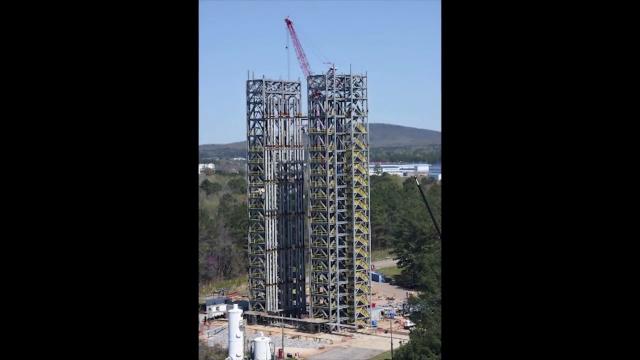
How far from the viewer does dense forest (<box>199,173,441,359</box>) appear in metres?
22.8

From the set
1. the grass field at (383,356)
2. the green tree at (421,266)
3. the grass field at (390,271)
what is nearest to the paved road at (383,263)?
the grass field at (390,271)

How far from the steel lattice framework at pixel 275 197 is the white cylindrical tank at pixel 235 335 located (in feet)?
10.9

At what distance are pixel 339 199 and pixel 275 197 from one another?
1680mm

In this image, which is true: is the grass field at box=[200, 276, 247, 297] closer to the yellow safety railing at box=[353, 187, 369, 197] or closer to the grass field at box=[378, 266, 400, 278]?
the grass field at box=[378, 266, 400, 278]

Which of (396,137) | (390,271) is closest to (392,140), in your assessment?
(396,137)

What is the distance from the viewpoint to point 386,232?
2995 cm

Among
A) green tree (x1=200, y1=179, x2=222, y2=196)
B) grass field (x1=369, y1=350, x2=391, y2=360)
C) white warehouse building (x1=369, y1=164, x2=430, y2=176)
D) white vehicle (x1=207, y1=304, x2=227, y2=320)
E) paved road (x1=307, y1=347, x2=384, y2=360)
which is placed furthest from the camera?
white warehouse building (x1=369, y1=164, x2=430, y2=176)

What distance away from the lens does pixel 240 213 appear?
28953 mm

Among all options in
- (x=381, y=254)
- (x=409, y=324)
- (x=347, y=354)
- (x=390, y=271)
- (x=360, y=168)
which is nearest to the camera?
(x=347, y=354)

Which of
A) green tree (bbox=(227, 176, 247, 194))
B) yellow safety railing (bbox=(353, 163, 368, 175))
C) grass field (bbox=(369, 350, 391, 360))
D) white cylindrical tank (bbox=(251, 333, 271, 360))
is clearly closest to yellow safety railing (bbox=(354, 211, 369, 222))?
yellow safety railing (bbox=(353, 163, 368, 175))

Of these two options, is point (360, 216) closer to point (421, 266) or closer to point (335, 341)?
point (335, 341)

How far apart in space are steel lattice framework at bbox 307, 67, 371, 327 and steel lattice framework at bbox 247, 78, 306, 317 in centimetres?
70
